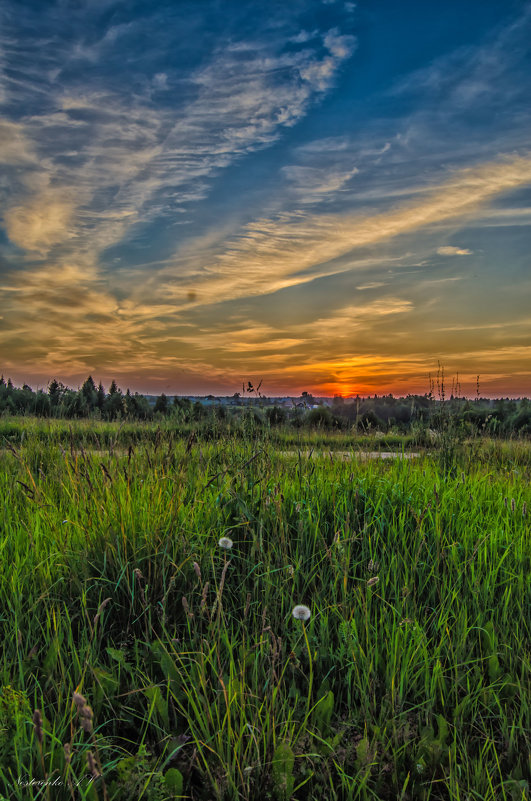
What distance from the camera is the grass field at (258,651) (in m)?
1.70

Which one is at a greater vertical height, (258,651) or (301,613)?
(301,613)

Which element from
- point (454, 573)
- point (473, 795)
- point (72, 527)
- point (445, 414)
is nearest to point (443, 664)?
point (473, 795)

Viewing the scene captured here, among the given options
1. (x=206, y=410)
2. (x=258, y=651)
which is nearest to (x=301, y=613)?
(x=258, y=651)

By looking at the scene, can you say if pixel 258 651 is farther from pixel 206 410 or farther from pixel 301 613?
pixel 206 410

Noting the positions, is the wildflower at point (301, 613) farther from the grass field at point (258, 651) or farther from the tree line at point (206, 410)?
the tree line at point (206, 410)

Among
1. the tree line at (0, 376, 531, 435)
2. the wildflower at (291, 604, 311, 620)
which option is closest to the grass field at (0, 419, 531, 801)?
the wildflower at (291, 604, 311, 620)

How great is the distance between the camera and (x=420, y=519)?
2.92 metres

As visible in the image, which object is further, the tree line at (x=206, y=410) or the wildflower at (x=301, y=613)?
the tree line at (x=206, y=410)

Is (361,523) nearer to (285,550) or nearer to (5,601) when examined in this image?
(285,550)

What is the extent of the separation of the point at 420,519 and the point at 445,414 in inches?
144

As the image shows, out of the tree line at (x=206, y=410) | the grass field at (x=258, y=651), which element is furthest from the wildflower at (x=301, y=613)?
the tree line at (x=206, y=410)

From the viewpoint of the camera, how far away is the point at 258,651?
78.8 inches

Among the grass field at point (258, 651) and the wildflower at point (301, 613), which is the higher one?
the wildflower at point (301, 613)

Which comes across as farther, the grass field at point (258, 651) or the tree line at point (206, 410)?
the tree line at point (206, 410)
